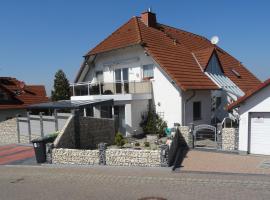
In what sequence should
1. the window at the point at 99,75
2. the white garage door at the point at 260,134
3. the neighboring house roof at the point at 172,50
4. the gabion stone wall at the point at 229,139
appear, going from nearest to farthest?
the white garage door at the point at 260,134
the gabion stone wall at the point at 229,139
the neighboring house roof at the point at 172,50
the window at the point at 99,75

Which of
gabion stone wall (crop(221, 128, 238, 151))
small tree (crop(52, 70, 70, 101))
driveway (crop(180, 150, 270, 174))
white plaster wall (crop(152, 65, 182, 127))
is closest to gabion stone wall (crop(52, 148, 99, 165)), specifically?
driveway (crop(180, 150, 270, 174))

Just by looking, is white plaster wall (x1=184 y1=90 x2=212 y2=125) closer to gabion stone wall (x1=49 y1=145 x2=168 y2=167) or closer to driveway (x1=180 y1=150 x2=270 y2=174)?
driveway (x1=180 y1=150 x2=270 y2=174)

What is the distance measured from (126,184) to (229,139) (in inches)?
278

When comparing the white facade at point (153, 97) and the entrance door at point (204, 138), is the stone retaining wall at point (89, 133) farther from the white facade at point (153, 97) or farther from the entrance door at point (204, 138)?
the entrance door at point (204, 138)

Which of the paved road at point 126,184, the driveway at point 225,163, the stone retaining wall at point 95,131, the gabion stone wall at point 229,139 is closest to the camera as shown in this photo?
the paved road at point 126,184

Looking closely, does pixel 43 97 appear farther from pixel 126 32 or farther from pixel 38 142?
pixel 38 142

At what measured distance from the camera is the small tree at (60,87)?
134ft

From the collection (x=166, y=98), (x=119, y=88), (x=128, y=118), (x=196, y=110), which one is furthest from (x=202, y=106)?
(x=119, y=88)

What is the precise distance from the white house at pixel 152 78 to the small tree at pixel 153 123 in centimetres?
37

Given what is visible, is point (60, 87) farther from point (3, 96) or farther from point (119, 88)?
point (119, 88)

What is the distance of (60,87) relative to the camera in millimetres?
41250

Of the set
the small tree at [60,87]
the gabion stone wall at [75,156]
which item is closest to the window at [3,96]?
the small tree at [60,87]

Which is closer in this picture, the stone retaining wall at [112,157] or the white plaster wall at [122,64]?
the stone retaining wall at [112,157]

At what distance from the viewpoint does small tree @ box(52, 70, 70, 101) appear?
134 feet
